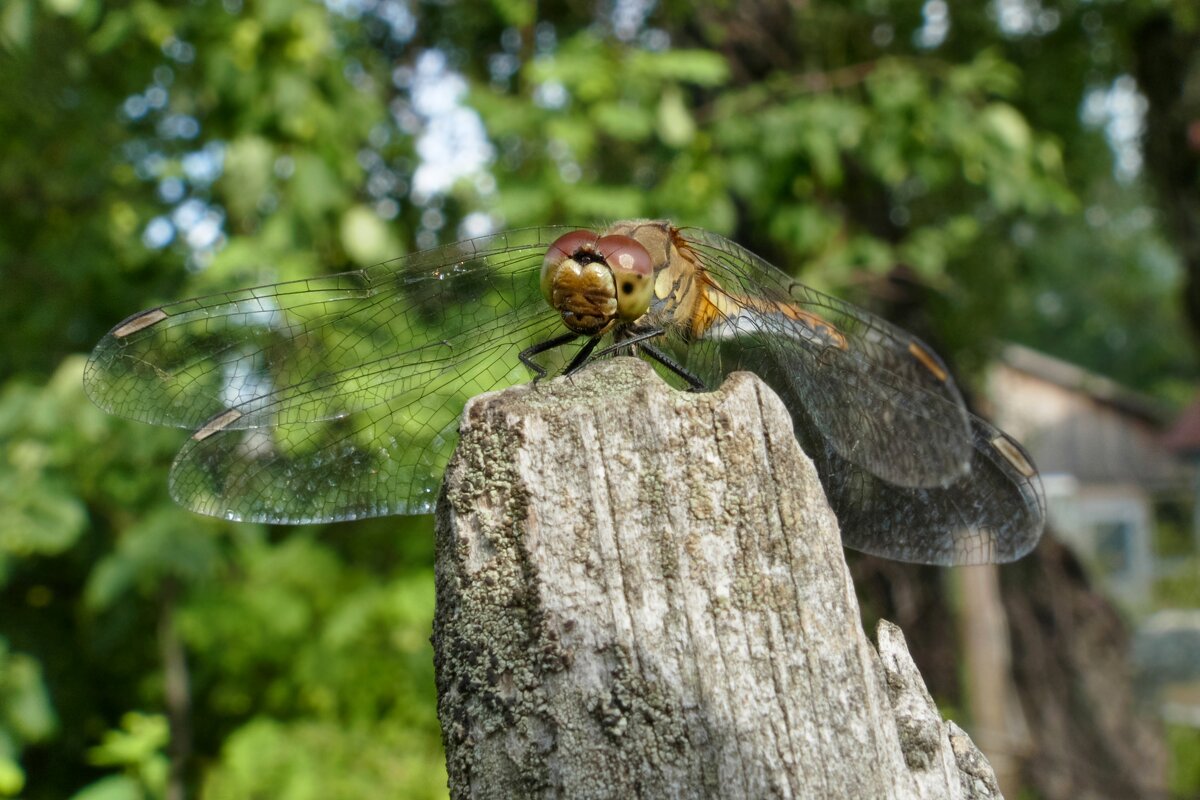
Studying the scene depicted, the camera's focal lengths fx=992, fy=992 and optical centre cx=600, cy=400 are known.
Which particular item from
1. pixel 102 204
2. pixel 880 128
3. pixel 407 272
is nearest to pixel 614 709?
pixel 407 272

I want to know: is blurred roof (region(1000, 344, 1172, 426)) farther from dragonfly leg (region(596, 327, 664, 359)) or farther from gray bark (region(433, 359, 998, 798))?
gray bark (region(433, 359, 998, 798))

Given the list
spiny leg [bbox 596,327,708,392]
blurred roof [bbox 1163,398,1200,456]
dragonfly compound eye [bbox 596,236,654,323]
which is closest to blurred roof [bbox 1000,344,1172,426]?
blurred roof [bbox 1163,398,1200,456]

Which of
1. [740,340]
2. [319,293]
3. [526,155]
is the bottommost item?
[740,340]

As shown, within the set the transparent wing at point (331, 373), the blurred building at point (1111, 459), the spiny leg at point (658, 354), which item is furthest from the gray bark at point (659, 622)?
the blurred building at point (1111, 459)

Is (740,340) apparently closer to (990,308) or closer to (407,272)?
(407,272)

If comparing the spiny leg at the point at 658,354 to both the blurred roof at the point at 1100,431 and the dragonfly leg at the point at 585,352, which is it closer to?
the dragonfly leg at the point at 585,352
